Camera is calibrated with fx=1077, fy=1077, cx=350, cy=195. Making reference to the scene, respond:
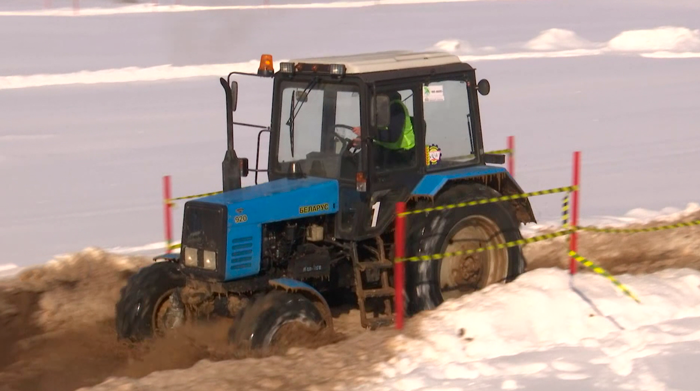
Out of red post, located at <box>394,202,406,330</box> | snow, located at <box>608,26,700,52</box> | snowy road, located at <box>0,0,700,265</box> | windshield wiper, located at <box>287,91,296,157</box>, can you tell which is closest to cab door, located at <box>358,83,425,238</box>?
red post, located at <box>394,202,406,330</box>

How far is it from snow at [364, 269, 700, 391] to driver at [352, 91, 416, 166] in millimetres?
1159

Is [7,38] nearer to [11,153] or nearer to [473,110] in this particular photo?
[11,153]

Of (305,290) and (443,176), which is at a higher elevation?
(443,176)

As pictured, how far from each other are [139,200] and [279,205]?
Answer: 6243 millimetres

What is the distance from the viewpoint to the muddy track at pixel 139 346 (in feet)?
22.3

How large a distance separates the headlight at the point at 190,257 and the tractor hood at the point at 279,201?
0.36 meters

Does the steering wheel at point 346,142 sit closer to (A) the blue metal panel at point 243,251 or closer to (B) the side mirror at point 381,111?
(B) the side mirror at point 381,111

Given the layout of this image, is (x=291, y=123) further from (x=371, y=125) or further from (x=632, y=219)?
(x=632, y=219)

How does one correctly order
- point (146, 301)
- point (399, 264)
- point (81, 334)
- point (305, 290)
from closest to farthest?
point (305, 290) → point (399, 264) → point (146, 301) → point (81, 334)

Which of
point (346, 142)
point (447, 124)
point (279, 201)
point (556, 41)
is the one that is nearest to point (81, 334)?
point (279, 201)

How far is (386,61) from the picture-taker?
7.98 meters

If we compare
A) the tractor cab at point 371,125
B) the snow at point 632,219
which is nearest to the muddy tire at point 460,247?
the tractor cab at point 371,125

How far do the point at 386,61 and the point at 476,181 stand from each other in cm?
124

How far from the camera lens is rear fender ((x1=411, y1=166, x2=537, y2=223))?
8.00 metres
